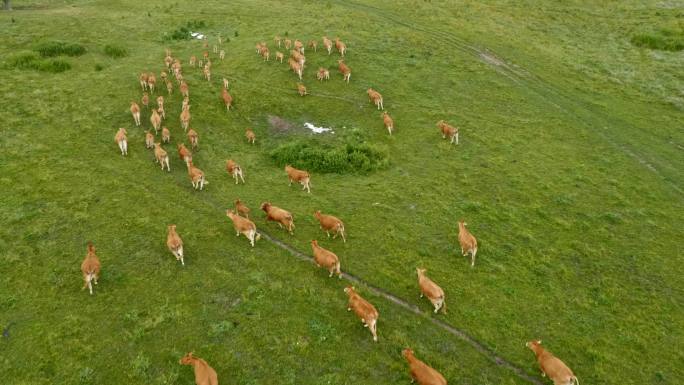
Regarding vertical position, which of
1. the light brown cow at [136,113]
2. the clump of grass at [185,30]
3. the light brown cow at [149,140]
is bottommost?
the light brown cow at [149,140]

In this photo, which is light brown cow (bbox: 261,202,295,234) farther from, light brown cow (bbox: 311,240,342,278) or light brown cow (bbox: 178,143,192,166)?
light brown cow (bbox: 178,143,192,166)

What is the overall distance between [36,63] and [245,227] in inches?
987

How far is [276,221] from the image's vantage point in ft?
63.3

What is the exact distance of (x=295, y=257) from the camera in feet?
58.1

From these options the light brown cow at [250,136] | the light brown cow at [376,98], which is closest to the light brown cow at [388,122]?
the light brown cow at [376,98]

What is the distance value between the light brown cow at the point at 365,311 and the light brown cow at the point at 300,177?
7.86 meters

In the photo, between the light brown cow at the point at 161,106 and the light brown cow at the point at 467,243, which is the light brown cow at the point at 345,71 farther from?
the light brown cow at the point at 467,243

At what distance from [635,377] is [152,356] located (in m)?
14.2

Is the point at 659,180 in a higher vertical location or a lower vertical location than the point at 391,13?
lower

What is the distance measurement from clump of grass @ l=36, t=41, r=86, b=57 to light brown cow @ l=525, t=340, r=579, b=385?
120 ft

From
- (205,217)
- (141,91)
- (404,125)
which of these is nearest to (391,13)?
(404,125)

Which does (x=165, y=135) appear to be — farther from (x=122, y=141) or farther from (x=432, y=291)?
(x=432, y=291)

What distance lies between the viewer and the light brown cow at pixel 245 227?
17938 mm

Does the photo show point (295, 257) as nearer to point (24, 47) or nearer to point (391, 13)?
point (24, 47)
